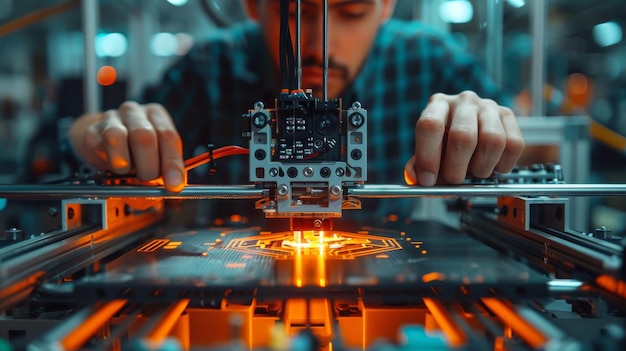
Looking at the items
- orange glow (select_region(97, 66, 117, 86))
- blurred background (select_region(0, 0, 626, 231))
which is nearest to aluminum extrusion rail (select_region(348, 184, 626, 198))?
blurred background (select_region(0, 0, 626, 231))

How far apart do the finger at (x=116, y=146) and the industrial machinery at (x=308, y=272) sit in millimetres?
100

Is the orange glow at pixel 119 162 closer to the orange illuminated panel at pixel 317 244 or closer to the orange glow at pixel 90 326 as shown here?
the orange illuminated panel at pixel 317 244

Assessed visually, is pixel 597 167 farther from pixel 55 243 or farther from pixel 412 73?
pixel 55 243

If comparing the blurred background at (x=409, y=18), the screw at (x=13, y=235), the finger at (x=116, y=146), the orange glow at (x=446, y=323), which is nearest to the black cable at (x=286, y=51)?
the finger at (x=116, y=146)

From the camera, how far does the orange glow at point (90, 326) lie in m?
0.69

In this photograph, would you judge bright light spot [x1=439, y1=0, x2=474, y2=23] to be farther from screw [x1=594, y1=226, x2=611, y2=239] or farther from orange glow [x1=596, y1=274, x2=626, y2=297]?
orange glow [x1=596, y1=274, x2=626, y2=297]

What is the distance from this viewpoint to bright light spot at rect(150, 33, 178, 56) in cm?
269

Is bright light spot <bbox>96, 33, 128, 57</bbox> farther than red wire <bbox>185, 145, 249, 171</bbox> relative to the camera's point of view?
Yes

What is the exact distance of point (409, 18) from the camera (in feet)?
8.49

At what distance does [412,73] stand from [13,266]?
85.2 inches

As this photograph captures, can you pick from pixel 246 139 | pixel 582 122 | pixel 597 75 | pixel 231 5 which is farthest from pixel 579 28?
pixel 246 139

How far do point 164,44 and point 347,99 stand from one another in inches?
46.9

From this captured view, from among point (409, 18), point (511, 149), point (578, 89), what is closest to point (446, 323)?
point (511, 149)

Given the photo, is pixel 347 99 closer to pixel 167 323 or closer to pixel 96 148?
pixel 96 148
